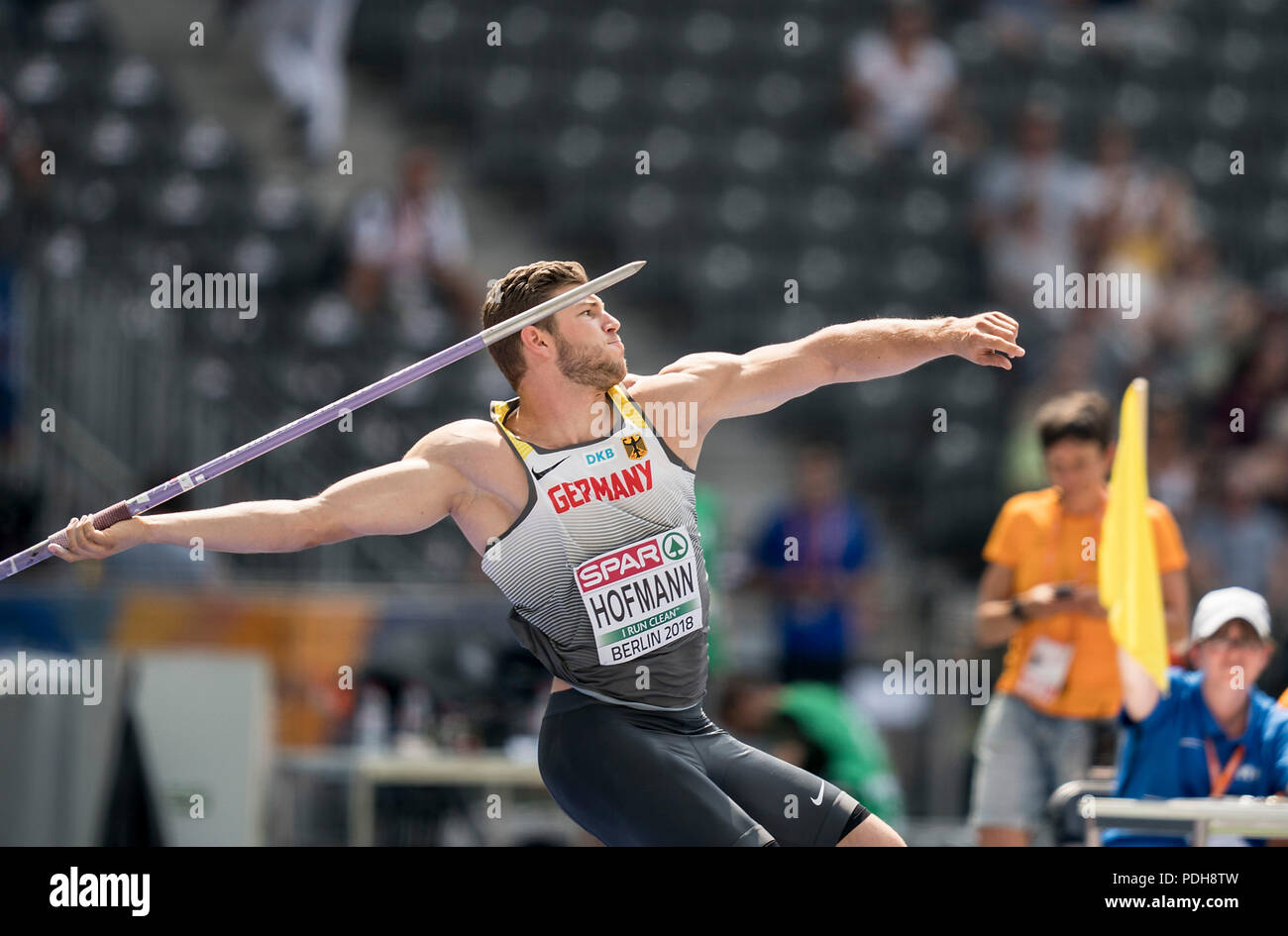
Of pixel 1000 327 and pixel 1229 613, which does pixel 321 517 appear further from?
pixel 1229 613

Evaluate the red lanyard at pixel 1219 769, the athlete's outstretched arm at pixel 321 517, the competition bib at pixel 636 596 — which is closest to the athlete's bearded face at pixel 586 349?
the athlete's outstretched arm at pixel 321 517

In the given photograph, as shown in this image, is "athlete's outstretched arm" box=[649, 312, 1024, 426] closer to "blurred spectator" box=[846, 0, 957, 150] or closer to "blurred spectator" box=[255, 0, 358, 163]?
"blurred spectator" box=[255, 0, 358, 163]

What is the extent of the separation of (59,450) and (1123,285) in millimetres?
7081

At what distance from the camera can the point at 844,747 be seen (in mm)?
7852

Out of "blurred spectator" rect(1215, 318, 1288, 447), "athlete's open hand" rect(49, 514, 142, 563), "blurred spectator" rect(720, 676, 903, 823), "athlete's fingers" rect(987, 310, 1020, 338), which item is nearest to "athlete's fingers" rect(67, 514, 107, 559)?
"athlete's open hand" rect(49, 514, 142, 563)

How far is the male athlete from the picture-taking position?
465cm

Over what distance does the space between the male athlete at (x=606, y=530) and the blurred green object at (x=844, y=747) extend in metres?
3.00

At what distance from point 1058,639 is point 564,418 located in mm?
2446

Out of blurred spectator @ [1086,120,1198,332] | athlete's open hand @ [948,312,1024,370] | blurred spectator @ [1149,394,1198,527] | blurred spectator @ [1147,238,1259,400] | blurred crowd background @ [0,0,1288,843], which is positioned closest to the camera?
athlete's open hand @ [948,312,1024,370]

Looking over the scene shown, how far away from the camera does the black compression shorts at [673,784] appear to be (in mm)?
4547

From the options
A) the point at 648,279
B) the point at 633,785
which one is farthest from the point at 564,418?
the point at 648,279

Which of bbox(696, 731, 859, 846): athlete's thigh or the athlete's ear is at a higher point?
the athlete's ear

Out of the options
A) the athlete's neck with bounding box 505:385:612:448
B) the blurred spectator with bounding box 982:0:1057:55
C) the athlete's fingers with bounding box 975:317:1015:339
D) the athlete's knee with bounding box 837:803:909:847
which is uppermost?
the blurred spectator with bounding box 982:0:1057:55

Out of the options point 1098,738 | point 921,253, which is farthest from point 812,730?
point 921,253
